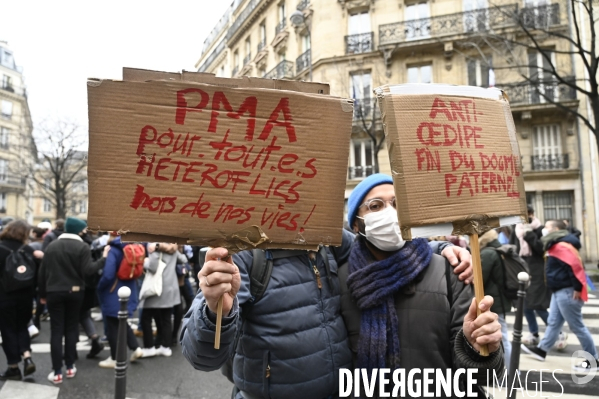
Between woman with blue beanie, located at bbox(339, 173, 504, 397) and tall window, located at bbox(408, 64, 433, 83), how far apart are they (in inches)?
855

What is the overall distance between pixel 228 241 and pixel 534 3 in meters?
24.7

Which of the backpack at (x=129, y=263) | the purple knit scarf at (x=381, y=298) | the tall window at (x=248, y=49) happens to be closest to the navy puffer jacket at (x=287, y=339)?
the purple knit scarf at (x=381, y=298)

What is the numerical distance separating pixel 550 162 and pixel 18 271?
71.4 ft

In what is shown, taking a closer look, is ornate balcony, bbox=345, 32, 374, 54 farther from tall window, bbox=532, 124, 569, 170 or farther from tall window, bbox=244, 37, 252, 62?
tall window, bbox=244, 37, 252, 62

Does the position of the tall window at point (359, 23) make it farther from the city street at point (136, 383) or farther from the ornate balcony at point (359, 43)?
the city street at point (136, 383)

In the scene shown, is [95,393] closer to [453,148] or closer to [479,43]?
[453,148]

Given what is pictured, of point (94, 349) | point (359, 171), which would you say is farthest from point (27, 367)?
point (359, 171)

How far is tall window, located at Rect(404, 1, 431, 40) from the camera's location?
22.0 m

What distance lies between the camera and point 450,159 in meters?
1.80

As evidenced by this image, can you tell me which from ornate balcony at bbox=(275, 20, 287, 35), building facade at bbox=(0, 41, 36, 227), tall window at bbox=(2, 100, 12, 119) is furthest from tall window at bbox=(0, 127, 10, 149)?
ornate balcony at bbox=(275, 20, 287, 35)

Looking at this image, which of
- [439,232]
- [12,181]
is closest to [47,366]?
[439,232]

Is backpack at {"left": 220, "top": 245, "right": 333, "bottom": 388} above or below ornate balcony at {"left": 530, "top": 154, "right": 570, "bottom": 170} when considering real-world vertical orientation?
below

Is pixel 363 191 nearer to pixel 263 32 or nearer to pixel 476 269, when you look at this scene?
pixel 476 269

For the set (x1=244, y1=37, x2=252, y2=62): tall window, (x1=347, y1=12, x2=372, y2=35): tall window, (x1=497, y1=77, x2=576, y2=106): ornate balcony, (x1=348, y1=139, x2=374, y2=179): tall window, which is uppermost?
(x1=244, y1=37, x2=252, y2=62): tall window
